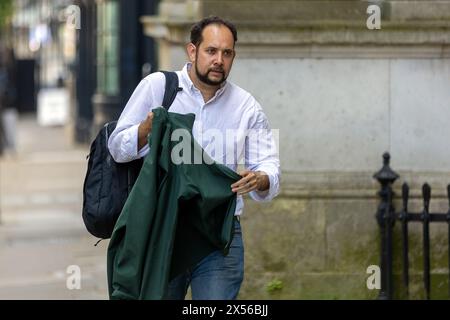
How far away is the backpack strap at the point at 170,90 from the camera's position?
5.52 m

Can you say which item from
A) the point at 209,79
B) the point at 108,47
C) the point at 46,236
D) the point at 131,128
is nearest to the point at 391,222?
the point at 209,79

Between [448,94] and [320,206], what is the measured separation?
1.13 meters

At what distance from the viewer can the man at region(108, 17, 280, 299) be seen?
5.43 m

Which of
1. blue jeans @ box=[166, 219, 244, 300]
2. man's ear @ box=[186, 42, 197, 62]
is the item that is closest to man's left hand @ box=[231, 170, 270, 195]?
blue jeans @ box=[166, 219, 244, 300]

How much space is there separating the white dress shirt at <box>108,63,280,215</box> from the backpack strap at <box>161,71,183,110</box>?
18 millimetres

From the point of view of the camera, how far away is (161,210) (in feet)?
17.1

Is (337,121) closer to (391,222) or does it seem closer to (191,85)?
(391,222)

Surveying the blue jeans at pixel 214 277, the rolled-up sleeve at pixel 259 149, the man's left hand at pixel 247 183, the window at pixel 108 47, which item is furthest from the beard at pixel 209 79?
the window at pixel 108 47

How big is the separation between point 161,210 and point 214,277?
0.45 meters

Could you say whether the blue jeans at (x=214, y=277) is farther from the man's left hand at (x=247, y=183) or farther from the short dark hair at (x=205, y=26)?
the short dark hair at (x=205, y=26)

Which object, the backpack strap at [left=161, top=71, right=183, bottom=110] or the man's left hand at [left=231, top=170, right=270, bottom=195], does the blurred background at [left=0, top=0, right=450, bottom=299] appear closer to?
the backpack strap at [left=161, top=71, right=183, bottom=110]

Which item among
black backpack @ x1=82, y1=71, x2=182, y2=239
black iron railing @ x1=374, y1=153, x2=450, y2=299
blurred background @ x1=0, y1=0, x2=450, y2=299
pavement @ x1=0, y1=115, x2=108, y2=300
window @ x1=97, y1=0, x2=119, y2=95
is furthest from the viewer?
window @ x1=97, y1=0, x2=119, y2=95

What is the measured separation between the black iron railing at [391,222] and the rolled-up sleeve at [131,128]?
9.96ft
